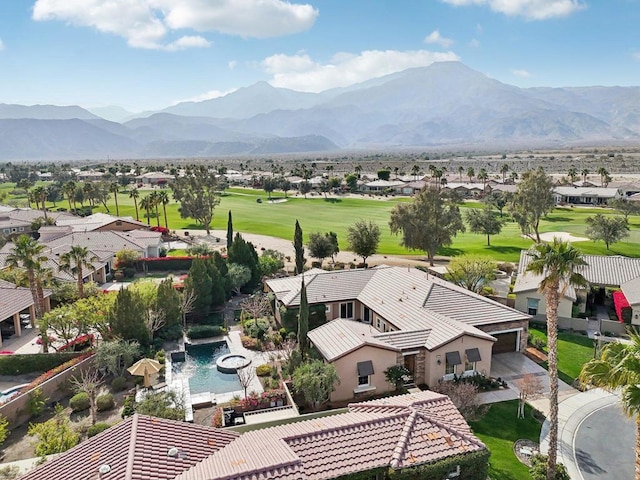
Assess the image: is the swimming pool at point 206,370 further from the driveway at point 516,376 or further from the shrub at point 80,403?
the driveway at point 516,376

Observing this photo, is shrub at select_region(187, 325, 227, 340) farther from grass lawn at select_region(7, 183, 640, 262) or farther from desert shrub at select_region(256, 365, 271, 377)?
grass lawn at select_region(7, 183, 640, 262)

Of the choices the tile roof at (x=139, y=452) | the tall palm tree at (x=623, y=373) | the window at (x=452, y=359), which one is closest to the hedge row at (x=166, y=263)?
the window at (x=452, y=359)

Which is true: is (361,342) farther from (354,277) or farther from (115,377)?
(115,377)

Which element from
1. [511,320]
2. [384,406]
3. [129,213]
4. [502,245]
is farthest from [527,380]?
[129,213]

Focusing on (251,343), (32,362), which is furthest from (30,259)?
(251,343)

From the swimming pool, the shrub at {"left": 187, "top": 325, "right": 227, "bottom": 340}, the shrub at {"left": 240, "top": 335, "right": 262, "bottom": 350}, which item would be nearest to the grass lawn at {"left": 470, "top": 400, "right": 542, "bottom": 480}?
the swimming pool
